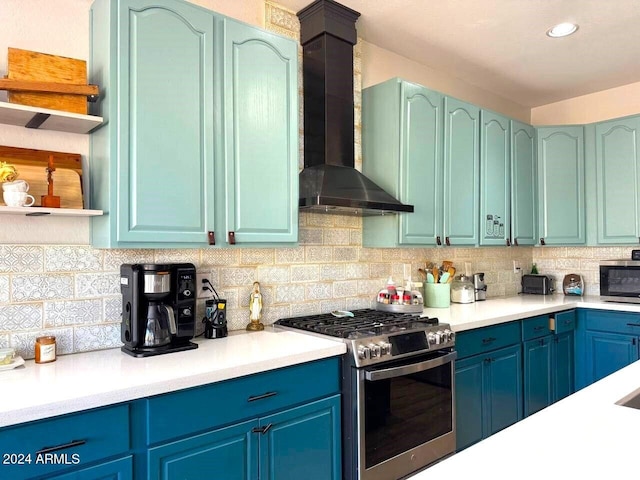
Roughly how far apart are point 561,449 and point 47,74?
2.07 metres

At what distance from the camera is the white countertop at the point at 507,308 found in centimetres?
283

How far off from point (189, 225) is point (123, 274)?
348 millimetres

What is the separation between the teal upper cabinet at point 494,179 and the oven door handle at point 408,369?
1.27m

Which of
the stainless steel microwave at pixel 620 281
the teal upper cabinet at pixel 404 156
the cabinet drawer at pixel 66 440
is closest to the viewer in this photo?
the cabinet drawer at pixel 66 440

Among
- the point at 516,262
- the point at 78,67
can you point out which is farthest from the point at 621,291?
the point at 78,67

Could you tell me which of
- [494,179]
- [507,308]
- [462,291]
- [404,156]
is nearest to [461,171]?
[494,179]

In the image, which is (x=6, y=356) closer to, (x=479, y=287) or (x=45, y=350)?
(x=45, y=350)

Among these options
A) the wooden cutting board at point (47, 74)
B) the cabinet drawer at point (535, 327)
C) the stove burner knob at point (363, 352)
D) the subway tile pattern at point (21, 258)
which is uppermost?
the wooden cutting board at point (47, 74)

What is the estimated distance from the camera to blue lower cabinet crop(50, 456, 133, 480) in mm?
1394

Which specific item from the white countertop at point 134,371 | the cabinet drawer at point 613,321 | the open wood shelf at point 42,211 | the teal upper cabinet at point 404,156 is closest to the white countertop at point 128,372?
the white countertop at point 134,371

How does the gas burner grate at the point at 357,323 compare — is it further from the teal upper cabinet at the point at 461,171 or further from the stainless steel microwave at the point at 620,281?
the stainless steel microwave at the point at 620,281

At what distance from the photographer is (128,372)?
1.65 metres

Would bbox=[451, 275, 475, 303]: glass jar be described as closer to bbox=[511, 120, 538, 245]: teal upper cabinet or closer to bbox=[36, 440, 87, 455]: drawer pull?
bbox=[511, 120, 538, 245]: teal upper cabinet

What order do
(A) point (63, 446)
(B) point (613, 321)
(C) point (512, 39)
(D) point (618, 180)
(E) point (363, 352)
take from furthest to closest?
(D) point (618, 180)
(B) point (613, 321)
(C) point (512, 39)
(E) point (363, 352)
(A) point (63, 446)
